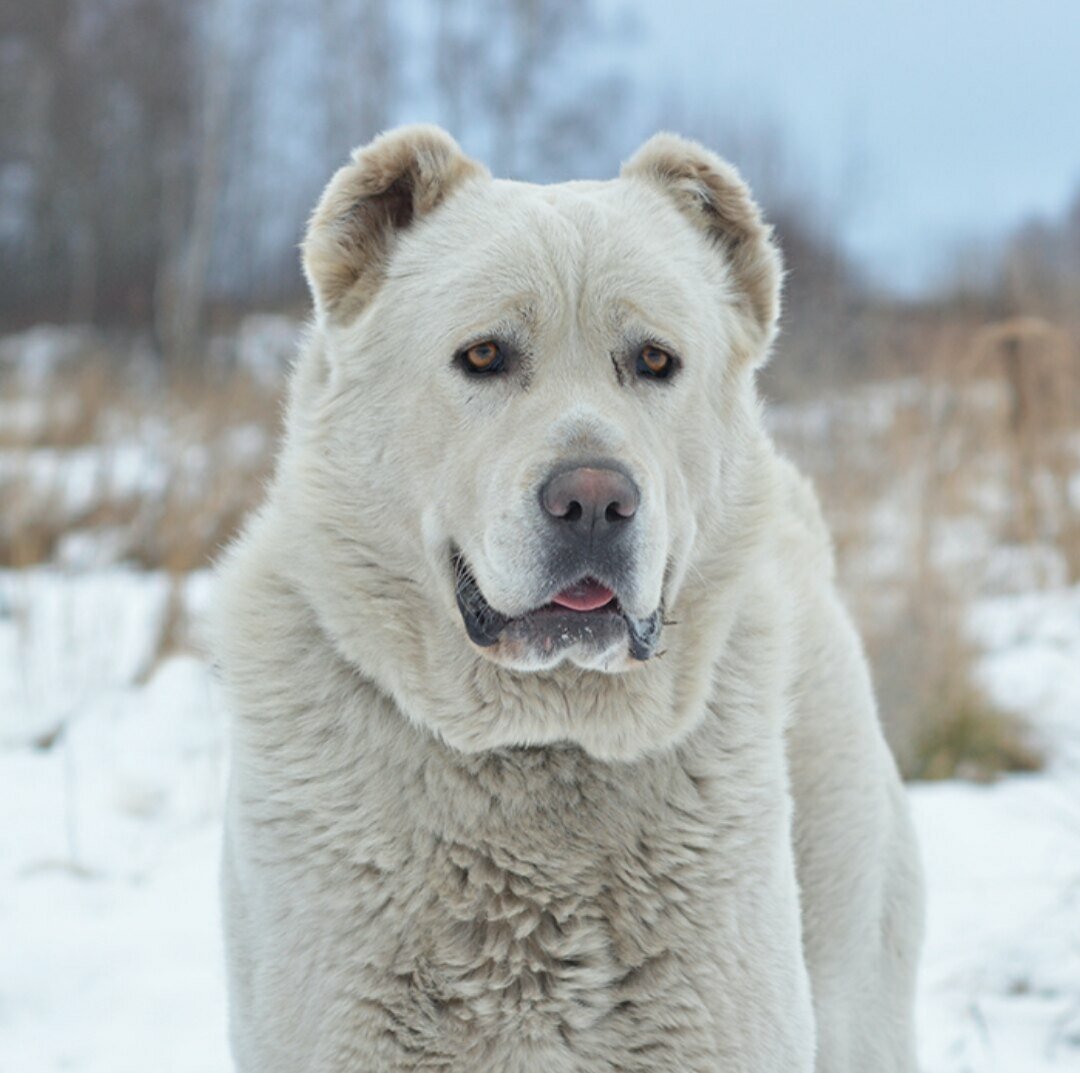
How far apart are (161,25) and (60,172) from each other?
3.76m

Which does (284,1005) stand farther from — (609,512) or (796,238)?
(796,238)

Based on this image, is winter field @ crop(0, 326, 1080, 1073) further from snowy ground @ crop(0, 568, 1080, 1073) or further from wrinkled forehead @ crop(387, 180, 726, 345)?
wrinkled forehead @ crop(387, 180, 726, 345)

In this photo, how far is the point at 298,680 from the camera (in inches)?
96.3

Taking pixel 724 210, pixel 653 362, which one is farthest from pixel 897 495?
pixel 653 362

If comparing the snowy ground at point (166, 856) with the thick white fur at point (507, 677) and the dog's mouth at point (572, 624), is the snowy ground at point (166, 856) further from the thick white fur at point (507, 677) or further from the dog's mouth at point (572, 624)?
the dog's mouth at point (572, 624)

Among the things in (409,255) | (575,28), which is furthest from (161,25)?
(409,255)

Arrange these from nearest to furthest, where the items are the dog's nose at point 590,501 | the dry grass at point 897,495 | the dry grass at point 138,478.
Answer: the dog's nose at point 590,501
the dry grass at point 897,495
the dry grass at point 138,478

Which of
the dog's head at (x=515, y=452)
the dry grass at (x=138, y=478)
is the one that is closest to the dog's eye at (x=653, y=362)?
the dog's head at (x=515, y=452)

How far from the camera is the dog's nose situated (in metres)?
2.09

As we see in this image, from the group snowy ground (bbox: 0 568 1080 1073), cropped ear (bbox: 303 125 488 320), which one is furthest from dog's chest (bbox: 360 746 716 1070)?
snowy ground (bbox: 0 568 1080 1073)

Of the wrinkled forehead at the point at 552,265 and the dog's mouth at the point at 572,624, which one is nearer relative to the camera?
the dog's mouth at the point at 572,624

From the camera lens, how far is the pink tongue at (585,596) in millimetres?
2180

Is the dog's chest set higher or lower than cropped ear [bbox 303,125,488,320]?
lower

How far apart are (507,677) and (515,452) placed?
431mm
